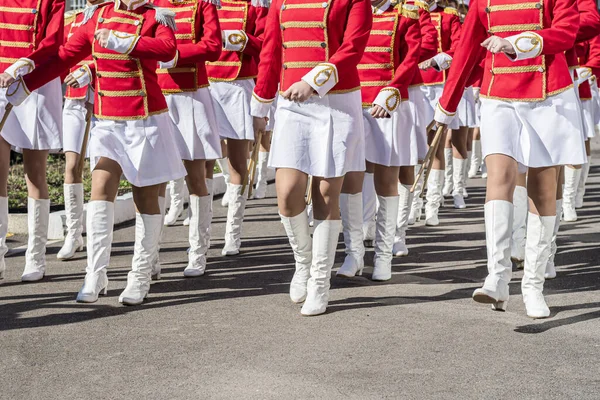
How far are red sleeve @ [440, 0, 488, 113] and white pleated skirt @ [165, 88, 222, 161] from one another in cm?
195

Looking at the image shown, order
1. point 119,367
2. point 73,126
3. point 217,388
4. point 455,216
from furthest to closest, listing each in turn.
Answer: point 455,216 < point 73,126 < point 119,367 < point 217,388

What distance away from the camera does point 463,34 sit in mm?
6047

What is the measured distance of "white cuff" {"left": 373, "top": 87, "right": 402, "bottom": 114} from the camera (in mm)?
6822

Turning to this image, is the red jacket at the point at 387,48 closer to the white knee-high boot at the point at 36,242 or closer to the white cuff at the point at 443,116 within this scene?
the white cuff at the point at 443,116

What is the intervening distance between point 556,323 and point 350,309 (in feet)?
3.72

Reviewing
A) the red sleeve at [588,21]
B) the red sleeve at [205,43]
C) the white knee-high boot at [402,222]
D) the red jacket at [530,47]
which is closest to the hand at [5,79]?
the red sleeve at [205,43]

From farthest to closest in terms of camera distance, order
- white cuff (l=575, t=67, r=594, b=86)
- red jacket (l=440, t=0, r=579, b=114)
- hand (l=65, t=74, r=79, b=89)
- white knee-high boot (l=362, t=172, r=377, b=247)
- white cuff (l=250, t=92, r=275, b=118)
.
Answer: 1. white cuff (l=575, t=67, r=594, b=86)
2. white knee-high boot (l=362, t=172, r=377, b=247)
3. hand (l=65, t=74, r=79, b=89)
4. white cuff (l=250, t=92, r=275, b=118)
5. red jacket (l=440, t=0, r=579, b=114)

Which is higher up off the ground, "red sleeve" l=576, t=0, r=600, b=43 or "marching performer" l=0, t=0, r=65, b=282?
"red sleeve" l=576, t=0, r=600, b=43

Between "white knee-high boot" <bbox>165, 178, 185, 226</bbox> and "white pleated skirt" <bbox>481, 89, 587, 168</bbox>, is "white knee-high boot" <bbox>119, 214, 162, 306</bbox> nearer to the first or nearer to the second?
"white pleated skirt" <bbox>481, 89, 587, 168</bbox>

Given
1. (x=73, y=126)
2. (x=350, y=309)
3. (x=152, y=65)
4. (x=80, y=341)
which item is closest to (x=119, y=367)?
(x=80, y=341)

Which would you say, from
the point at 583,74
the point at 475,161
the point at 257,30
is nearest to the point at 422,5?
the point at 257,30

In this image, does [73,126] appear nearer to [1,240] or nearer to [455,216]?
[1,240]

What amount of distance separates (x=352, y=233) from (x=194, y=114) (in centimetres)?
135

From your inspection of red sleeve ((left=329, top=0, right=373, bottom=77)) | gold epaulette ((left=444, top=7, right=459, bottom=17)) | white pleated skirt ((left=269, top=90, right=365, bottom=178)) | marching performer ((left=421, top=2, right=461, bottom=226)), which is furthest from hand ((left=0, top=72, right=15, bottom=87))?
gold epaulette ((left=444, top=7, right=459, bottom=17))
